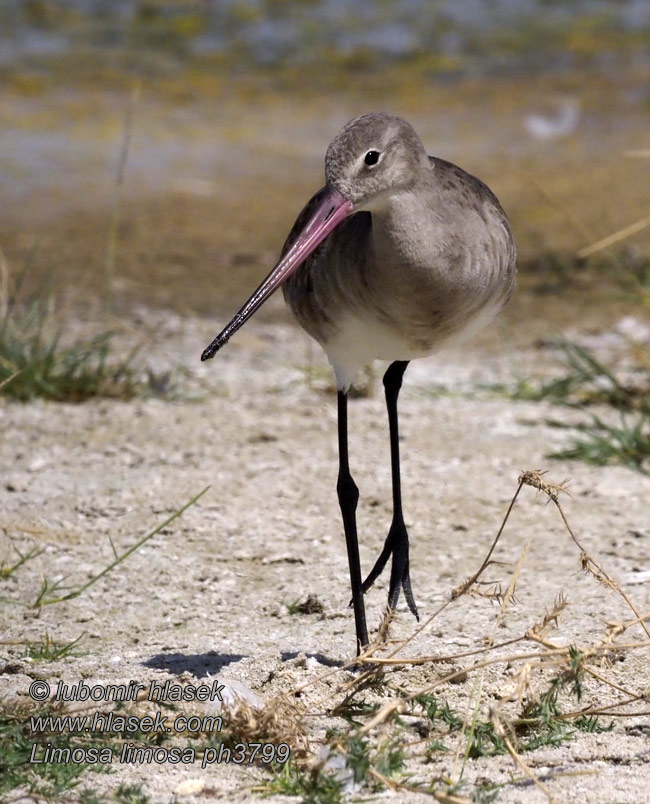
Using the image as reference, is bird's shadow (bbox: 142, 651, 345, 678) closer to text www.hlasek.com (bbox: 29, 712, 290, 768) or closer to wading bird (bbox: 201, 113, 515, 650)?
wading bird (bbox: 201, 113, 515, 650)

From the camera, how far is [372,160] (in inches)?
133

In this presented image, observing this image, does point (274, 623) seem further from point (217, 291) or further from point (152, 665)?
point (217, 291)

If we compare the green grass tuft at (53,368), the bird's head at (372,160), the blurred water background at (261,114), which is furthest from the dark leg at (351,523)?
the blurred water background at (261,114)

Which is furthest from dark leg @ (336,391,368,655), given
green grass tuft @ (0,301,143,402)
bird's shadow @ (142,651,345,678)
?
green grass tuft @ (0,301,143,402)

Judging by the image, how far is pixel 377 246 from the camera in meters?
3.49

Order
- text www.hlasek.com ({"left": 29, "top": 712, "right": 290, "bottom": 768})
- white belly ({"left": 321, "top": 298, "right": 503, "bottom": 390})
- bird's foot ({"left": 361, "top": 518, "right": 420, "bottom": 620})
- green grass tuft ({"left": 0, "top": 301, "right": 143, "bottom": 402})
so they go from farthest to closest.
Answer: green grass tuft ({"left": 0, "top": 301, "right": 143, "bottom": 402}) → bird's foot ({"left": 361, "top": 518, "right": 420, "bottom": 620}) → white belly ({"left": 321, "top": 298, "right": 503, "bottom": 390}) → text www.hlasek.com ({"left": 29, "top": 712, "right": 290, "bottom": 768})

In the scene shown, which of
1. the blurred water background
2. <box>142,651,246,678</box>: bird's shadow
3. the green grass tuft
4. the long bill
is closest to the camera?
the long bill

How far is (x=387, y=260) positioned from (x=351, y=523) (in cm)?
87

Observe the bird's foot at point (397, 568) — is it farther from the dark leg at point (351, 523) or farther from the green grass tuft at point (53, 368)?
the green grass tuft at point (53, 368)

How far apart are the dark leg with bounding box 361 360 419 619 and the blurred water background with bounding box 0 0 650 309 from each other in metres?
2.88

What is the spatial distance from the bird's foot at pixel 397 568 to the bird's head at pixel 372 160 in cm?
110

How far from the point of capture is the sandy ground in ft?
11.0

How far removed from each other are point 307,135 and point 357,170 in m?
8.50

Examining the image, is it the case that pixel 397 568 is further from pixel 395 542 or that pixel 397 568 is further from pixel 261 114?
pixel 261 114
